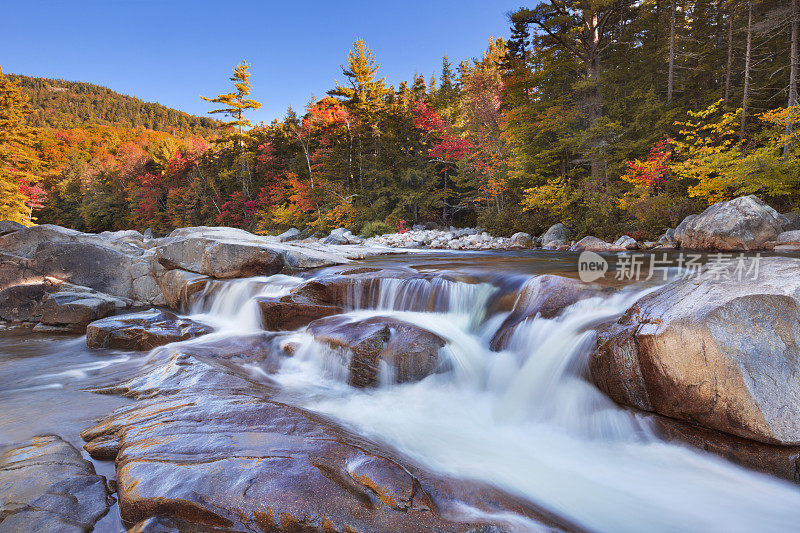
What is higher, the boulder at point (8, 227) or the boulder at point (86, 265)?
the boulder at point (8, 227)

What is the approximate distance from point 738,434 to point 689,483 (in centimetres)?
52

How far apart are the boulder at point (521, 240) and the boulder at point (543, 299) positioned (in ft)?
31.4

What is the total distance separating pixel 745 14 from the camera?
15.3 meters

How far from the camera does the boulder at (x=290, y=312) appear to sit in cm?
596

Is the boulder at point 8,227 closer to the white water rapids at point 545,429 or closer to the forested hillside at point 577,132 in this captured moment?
the white water rapids at point 545,429

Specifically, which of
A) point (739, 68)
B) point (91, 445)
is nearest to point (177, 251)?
point (91, 445)

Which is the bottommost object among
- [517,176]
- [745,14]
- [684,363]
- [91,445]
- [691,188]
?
[91,445]

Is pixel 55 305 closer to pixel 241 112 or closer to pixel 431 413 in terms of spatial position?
pixel 431 413

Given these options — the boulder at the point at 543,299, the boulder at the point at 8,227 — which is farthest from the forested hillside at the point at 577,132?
the boulder at the point at 8,227

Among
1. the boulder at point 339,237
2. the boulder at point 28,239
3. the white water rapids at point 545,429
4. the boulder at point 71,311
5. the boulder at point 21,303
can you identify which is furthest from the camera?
the boulder at point 339,237

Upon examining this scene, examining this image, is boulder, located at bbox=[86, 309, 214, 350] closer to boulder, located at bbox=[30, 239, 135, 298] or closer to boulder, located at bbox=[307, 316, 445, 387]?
boulder, located at bbox=[307, 316, 445, 387]

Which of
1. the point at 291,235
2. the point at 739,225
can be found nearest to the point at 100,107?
the point at 291,235

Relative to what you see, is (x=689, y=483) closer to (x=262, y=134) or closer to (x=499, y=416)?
(x=499, y=416)

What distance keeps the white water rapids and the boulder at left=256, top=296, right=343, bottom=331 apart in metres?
0.65
